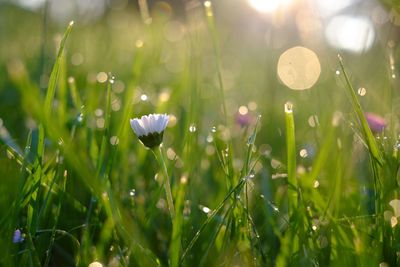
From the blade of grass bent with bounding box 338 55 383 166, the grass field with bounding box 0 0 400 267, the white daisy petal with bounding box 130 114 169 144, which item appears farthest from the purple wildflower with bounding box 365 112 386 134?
the white daisy petal with bounding box 130 114 169 144

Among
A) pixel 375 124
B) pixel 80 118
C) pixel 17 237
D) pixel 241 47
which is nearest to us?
pixel 17 237

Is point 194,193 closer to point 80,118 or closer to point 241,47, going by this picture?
point 80,118

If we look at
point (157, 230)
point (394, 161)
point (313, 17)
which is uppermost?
point (313, 17)

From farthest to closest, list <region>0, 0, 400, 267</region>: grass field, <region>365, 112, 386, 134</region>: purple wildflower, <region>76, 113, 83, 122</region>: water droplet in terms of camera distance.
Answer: <region>365, 112, 386, 134</region>: purple wildflower → <region>76, 113, 83, 122</region>: water droplet → <region>0, 0, 400, 267</region>: grass field

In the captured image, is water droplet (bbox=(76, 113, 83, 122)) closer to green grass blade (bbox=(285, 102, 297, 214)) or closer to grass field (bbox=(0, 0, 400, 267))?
grass field (bbox=(0, 0, 400, 267))

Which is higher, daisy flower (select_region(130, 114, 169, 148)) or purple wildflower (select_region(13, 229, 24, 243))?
daisy flower (select_region(130, 114, 169, 148))

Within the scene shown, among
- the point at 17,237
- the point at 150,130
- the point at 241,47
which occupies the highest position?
the point at 150,130

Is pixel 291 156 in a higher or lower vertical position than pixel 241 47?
higher

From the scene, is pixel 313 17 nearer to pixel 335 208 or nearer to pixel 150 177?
pixel 150 177

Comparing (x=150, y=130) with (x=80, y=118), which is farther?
(x=80, y=118)

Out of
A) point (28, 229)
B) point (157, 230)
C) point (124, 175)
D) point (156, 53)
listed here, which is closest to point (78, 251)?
point (28, 229)

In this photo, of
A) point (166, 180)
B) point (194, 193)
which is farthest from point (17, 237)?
point (194, 193)
